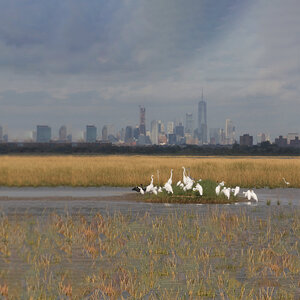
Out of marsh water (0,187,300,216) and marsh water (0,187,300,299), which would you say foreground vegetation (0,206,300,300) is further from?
marsh water (0,187,300,216)

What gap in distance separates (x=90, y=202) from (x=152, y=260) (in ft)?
47.1

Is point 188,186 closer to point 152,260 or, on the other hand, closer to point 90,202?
point 90,202

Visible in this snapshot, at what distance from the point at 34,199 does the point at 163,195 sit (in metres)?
6.25

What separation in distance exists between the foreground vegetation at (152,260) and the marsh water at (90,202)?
4.37m

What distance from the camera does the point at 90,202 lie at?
26.2 meters

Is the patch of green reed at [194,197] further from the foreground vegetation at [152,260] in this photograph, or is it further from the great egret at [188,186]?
the foreground vegetation at [152,260]

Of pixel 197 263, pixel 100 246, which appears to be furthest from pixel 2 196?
pixel 197 263

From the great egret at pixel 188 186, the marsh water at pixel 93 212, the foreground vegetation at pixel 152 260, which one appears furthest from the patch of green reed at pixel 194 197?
the foreground vegetation at pixel 152 260

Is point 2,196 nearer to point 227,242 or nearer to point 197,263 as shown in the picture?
point 227,242

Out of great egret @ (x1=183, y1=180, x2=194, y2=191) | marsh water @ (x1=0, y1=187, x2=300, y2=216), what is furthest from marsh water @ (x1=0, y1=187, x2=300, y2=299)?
great egret @ (x1=183, y1=180, x2=194, y2=191)

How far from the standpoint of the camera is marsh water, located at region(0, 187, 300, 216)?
22.9m

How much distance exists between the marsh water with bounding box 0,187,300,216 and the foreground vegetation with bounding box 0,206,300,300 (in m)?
4.37

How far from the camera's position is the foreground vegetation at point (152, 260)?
9375mm

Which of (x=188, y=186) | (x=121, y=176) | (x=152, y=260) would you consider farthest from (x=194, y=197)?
(x=152, y=260)
